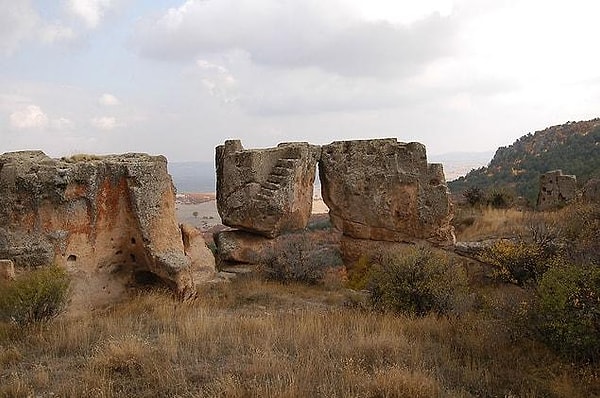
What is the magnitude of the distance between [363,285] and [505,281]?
2973mm

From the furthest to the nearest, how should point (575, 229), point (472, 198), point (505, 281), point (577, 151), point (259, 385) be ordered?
point (577, 151), point (472, 198), point (575, 229), point (505, 281), point (259, 385)

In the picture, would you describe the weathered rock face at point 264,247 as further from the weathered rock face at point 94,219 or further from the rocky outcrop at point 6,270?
the rocky outcrop at point 6,270

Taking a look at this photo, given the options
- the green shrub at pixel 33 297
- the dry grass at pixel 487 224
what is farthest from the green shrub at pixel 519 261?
the green shrub at pixel 33 297

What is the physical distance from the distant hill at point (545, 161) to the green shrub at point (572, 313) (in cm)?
2194

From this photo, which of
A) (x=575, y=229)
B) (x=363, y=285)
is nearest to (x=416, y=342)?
(x=363, y=285)

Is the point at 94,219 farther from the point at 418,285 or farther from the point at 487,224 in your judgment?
the point at 487,224

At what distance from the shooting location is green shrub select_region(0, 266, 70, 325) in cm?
624

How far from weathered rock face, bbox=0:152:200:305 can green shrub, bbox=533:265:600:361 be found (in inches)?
211

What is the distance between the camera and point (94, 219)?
315 inches

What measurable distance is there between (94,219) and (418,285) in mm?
5060

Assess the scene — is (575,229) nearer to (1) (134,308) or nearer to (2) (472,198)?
(1) (134,308)

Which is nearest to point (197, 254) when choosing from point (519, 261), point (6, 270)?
point (6, 270)

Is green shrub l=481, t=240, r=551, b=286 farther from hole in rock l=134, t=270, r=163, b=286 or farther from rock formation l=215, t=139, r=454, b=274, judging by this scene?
hole in rock l=134, t=270, r=163, b=286

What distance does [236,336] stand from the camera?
5.81 m
